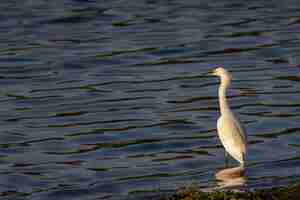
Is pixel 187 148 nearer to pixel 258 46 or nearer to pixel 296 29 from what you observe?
pixel 258 46

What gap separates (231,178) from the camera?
1329cm

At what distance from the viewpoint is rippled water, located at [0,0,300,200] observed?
1400 centimetres

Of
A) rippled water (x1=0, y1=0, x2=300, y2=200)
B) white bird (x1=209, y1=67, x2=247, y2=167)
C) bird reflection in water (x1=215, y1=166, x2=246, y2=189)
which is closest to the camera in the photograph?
bird reflection in water (x1=215, y1=166, x2=246, y2=189)

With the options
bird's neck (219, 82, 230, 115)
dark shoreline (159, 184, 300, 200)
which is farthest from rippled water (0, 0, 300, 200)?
dark shoreline (159, 184, 300, 200)

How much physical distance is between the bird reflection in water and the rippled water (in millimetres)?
127

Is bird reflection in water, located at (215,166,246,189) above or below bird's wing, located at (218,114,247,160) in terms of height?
below

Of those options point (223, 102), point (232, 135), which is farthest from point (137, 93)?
point (232, 135)

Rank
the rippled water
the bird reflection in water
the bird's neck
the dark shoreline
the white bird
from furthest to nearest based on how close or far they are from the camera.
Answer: the bird's neck → the rippled water → the white bird → the bird reflection in water → the dark shoreline

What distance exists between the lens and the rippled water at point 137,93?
1400 centimetres

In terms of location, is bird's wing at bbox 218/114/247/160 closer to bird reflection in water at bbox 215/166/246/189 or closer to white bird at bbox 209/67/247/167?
white bird at bbox 209/67/247/167

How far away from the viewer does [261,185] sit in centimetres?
1265

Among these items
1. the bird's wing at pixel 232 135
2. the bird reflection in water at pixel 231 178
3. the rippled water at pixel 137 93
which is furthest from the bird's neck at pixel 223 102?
the bird reflection in water at pixel 231 178

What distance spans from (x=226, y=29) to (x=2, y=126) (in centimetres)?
904

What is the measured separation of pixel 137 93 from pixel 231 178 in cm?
541
